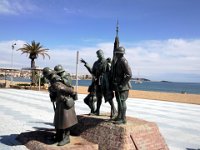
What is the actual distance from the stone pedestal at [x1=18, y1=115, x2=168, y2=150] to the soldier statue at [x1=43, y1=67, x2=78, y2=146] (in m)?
0.27


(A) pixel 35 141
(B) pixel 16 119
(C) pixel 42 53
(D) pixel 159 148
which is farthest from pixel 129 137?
(C) pixel 42 53

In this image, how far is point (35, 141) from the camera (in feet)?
21.3

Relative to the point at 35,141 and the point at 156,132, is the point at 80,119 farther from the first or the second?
the point at 156,132

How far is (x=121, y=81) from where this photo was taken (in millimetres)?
6312

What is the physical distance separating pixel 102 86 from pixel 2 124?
12.5 ft

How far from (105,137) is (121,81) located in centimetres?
123

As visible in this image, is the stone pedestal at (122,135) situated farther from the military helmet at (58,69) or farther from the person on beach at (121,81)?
the military helmet at (58,69)

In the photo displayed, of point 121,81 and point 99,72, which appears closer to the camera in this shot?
point 121,81

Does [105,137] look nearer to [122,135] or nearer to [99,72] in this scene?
[122,135]

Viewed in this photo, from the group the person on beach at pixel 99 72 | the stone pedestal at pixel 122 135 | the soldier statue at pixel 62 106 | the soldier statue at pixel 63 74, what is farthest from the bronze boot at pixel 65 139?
the person on beach at pixel 99 72

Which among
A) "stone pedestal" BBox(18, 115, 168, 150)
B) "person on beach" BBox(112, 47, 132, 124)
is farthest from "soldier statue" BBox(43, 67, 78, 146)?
"person on beach" BBox(112, 47, 132, 124)

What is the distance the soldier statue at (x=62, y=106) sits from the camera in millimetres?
6129

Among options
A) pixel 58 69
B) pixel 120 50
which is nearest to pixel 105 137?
pixel 58 69

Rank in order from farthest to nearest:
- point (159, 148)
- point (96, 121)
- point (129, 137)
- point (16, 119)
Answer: point (16, 119), point (96, 121), point (159, 148), point (129, 137)
